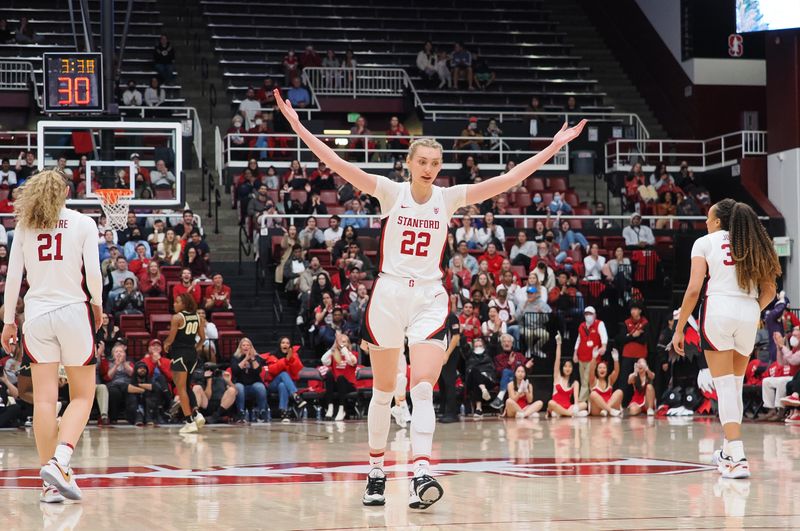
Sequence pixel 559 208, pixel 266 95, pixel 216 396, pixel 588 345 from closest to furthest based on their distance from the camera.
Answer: pixel 216 396
pixel 588 345
pixel 559 208
pixel 266 95

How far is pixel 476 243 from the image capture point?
21.4 metres

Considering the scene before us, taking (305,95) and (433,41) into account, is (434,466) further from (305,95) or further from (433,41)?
(433,41)

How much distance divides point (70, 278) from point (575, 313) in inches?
523

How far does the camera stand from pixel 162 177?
19594 mm

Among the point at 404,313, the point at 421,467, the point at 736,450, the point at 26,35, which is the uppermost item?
the point at 26,35

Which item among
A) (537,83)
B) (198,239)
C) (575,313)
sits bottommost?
(575,313)

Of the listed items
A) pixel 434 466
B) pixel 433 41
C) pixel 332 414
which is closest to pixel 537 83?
pixel 433 41

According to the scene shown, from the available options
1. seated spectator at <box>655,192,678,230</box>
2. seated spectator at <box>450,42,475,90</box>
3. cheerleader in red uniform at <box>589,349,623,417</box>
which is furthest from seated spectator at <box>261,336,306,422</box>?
seated spectator at <box>450,42,475,90</box>

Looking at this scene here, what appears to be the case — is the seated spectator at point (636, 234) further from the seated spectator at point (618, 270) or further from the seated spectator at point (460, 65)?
the seated spectator at point (460, 65)

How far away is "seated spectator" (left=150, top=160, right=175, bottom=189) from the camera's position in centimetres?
1941

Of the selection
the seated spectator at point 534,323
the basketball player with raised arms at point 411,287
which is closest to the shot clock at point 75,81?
the seated spectator at point 534,323

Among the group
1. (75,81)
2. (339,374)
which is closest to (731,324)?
(339,374)

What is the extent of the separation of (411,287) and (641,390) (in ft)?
39.1

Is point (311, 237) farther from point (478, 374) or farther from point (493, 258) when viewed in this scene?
point (478, 374)
